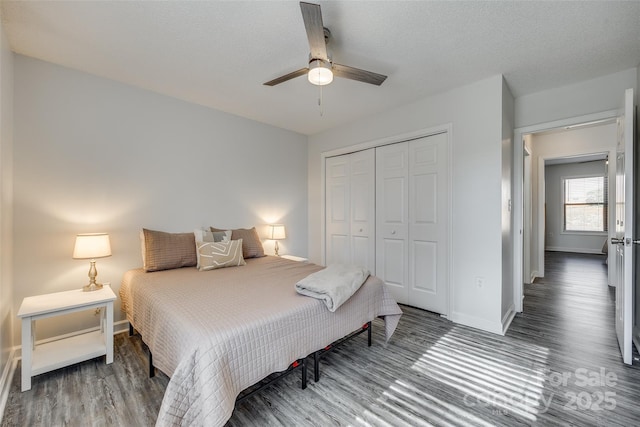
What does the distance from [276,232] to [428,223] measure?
2046mm

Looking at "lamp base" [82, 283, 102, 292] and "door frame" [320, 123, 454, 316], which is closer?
"lamp base" [82, 283, 102, 292]

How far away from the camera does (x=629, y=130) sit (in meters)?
→ 2.07

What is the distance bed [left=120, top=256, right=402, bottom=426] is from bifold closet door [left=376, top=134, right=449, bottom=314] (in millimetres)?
1061

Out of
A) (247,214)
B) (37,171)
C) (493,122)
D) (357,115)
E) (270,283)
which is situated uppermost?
(357,115)

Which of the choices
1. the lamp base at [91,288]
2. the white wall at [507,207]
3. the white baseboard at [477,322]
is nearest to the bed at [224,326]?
the lamp base at [91,288]

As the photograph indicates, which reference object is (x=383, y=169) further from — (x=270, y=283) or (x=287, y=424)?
(x=287, y=424)

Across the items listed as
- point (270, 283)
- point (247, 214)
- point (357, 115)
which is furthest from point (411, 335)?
point (357, 115)

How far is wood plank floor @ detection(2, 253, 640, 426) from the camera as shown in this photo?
1598 mm

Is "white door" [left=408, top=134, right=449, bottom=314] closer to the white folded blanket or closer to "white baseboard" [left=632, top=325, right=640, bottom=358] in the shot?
the white folded blanket

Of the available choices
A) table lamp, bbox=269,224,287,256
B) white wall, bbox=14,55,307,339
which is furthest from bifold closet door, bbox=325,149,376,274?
white wall, bbox=14,55,307,339

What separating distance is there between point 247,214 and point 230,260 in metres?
1.10

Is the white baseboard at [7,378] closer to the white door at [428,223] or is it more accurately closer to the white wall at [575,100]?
the white door at [428,223]

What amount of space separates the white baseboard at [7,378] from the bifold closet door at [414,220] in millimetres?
3496

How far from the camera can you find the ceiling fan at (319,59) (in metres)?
1.51
